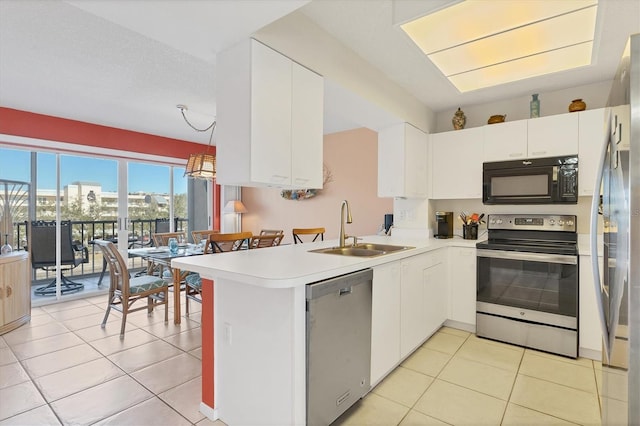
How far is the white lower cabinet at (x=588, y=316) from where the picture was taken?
2.52 m

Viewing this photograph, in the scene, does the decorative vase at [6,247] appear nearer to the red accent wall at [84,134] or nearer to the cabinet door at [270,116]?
the red accent wall at [84,134]

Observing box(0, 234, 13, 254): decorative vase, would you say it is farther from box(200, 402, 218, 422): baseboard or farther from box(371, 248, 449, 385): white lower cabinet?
box(371, 248, 449, 385): white lower cabinet

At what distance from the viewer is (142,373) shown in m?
2.37

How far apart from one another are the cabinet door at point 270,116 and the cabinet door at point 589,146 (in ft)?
8.78

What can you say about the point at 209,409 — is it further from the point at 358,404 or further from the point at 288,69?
the point at 288,69

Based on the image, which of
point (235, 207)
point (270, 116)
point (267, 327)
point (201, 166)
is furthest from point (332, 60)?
point (235, 207)

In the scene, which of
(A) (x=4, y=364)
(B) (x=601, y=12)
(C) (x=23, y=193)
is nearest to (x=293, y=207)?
(C) (x=23, y=193)

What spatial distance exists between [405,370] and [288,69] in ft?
7.47

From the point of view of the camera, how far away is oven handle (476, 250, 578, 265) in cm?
257

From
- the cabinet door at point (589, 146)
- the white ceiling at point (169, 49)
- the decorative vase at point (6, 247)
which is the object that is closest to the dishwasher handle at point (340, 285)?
the white ceiling at point (169, 49)

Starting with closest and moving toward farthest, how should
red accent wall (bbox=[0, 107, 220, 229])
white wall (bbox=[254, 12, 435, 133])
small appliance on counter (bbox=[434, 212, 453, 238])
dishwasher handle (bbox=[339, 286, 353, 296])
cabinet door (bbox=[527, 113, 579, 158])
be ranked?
dishwasher handle (bbox=[339, 286, 353, 296]) < white wall (bbox=[254, 12, 435, 133]) < cabinet door (bbox=[527, 113, 579, 158]) < small appliance on counter (bbox=[434, 212, 453, 238]) < red accent wall (bbox=[0, 107, 220, 229])

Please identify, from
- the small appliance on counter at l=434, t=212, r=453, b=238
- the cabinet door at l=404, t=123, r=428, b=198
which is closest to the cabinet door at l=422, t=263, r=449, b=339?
the small appliance on counter at l=434, t=212, r=453, b=238

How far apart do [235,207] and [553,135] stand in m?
4.94

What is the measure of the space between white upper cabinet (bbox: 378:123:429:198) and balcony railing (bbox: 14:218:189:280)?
418cm
